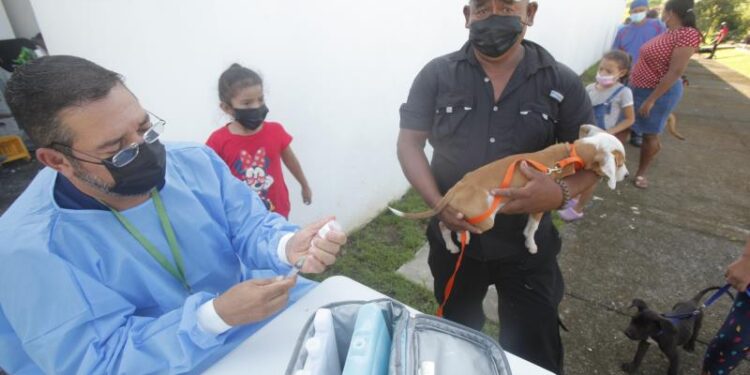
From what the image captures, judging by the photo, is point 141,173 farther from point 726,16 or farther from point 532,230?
point 726,16

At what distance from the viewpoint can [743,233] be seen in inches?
139

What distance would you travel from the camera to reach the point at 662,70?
3.73 meters

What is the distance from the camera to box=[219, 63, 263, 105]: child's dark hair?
2.02 metres

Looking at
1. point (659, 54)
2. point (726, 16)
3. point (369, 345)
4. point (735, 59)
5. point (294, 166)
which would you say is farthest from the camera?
point (726, 16)

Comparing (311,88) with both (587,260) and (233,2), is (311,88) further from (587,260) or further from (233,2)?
(587,260)

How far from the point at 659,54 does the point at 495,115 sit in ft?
10.7

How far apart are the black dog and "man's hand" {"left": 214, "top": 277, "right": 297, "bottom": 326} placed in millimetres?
2042

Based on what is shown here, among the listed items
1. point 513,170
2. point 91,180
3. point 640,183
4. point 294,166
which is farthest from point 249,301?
point 640,183

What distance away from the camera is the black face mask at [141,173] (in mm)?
1128

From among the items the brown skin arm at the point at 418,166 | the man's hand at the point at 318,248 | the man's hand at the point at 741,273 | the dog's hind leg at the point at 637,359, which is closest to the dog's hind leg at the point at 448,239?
the brown skin arm at the point at 418,166

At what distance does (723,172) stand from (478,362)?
575 centimetres

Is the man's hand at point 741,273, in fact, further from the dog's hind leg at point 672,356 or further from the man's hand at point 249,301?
the man's hand at point 249,301

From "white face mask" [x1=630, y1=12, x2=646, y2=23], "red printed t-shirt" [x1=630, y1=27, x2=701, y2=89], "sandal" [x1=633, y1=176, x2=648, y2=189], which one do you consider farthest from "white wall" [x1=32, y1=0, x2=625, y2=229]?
"white face mask" [x1=630, y1=12, x2=646, y2=23]

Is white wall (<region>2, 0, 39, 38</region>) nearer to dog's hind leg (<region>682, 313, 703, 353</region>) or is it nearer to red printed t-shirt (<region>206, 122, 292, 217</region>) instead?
red printed t-shirt (<region>206, 122, 292, 217</region>)
